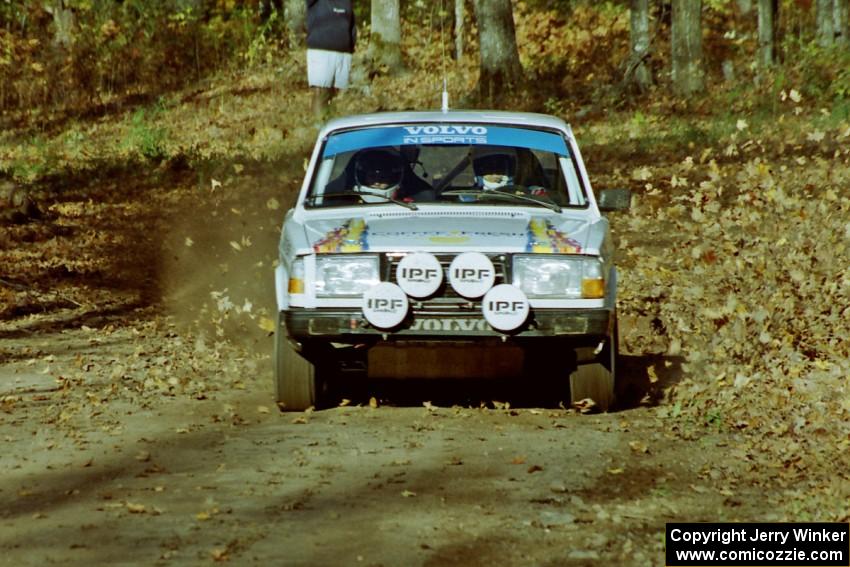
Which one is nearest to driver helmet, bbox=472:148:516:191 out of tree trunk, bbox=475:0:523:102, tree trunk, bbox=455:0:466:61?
tree trunk, bbox=475:0:523:102

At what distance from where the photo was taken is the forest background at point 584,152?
1014 cm

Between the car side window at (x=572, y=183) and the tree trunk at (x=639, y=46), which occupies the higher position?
the tree trunk at (x=639, y=46)

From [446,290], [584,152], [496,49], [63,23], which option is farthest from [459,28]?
[446,290]

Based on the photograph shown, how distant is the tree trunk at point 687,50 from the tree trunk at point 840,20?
6927mm

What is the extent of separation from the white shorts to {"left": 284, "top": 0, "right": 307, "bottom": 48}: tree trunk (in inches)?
384

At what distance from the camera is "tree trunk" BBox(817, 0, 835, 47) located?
103 feet

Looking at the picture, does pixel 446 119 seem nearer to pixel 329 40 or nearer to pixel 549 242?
pixel 549 242

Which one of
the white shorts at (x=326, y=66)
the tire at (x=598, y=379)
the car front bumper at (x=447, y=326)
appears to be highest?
the white shorts at (x=326, y=66)

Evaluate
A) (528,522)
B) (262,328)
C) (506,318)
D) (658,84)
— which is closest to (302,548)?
(528,522)

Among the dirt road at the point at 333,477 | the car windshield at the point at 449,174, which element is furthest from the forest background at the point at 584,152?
the car windshield at the point at 449,174

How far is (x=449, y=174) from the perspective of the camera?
967cm

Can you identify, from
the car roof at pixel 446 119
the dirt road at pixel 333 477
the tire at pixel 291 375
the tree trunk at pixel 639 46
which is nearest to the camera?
the dirt road at pixel 333 477

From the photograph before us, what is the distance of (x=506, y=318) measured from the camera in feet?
26.4

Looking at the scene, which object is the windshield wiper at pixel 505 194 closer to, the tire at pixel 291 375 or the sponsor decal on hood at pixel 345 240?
the sponsor decal on hood at pixel 345 240
